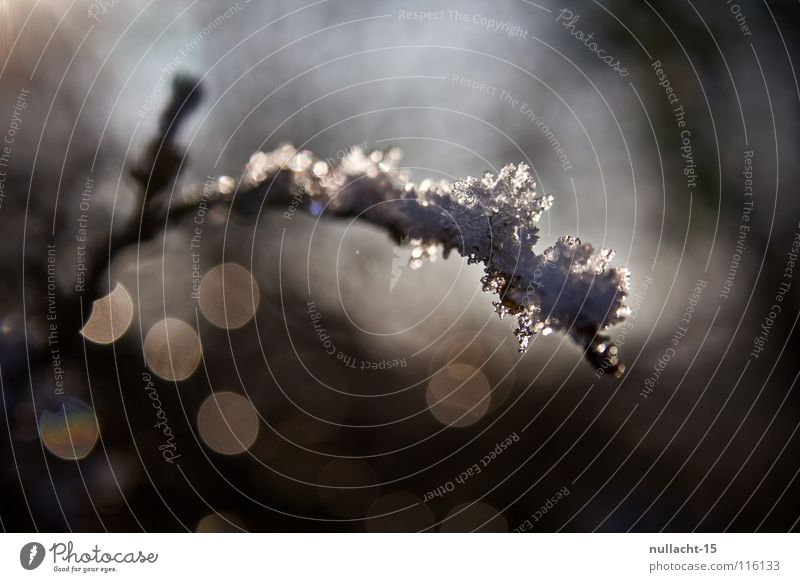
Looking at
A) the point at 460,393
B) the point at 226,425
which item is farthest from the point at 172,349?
the point at 460,393

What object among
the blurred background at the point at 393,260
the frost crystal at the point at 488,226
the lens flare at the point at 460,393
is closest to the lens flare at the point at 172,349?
the blurred background at the point at 393,260

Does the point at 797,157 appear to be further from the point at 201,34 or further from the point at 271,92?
the point at 201,34

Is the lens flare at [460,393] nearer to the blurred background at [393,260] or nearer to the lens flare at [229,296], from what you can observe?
the blurred background at [393,260]

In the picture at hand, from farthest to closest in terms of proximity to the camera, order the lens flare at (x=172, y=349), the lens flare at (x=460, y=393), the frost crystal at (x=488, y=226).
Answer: the lens flare at (x=460, y=393) → the lens flare at (x=172, y=349) → the frost crystal at (x=488, y=226)

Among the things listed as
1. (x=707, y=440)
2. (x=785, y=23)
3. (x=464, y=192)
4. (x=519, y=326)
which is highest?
(x=785, y=23)

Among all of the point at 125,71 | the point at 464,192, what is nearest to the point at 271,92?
the point at 125,71

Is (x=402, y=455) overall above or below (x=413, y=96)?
below
